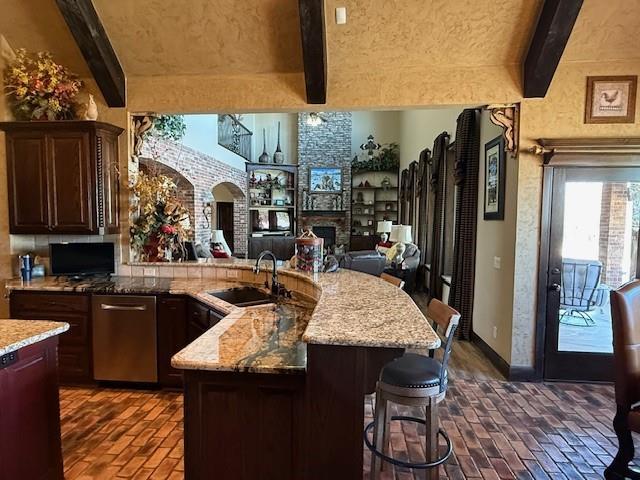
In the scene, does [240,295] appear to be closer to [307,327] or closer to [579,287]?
[307,327]

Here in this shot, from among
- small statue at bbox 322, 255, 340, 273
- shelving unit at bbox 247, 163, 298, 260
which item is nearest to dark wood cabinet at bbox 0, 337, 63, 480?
small statue at bbox 322, 255, 340, 273

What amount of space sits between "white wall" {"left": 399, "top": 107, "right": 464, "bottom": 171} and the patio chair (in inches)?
80.4

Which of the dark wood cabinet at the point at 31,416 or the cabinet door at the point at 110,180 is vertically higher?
the cabinet door at the point at 110,180

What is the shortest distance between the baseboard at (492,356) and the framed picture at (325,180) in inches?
311

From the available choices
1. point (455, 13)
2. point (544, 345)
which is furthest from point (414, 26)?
point (544, 345)

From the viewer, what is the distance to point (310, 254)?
306 cm

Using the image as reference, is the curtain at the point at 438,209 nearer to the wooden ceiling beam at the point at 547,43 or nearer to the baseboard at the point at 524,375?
the wooden ceiling beam at the point at 547,43

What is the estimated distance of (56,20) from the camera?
3.37 metres

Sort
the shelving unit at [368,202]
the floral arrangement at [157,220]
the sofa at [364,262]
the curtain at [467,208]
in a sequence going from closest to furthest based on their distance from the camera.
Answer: the floral arrangement at [157,220] < the curtain at [467,208] < the sofa at [364,262] < the shelving unit at [368,202]

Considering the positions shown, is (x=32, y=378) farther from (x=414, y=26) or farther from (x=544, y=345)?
(x=544, y=345)

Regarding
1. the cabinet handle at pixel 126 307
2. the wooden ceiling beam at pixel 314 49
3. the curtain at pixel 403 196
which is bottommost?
the cabinet handle at pixel 126 307

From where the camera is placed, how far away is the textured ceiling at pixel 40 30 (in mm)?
3297

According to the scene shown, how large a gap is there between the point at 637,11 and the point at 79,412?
5312 mm

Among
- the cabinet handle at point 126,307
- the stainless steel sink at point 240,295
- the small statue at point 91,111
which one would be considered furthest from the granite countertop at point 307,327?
the small statue at point 91,111
